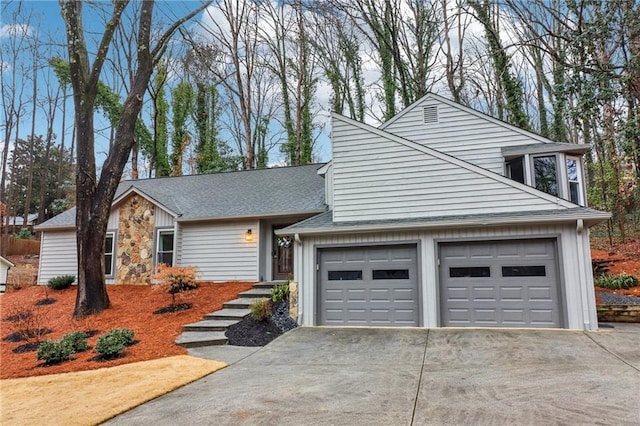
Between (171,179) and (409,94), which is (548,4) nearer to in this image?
(409,94)

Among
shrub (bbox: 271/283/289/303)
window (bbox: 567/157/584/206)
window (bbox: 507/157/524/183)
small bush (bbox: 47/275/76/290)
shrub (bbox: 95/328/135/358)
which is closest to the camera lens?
shrub (bbox: 95/328/135/358)

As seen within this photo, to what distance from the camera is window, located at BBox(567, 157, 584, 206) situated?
10.2 m

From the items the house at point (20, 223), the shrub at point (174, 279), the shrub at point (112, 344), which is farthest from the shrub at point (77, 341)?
the house at point (20, 223)

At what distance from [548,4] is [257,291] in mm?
13319

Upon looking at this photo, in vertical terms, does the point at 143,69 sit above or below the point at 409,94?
below

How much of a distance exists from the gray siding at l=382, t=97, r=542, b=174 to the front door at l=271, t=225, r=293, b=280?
4975mm

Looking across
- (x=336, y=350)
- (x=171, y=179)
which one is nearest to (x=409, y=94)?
(x=171, y=179)

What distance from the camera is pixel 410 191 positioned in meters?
8.75

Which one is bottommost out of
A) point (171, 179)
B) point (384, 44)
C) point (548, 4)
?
point (171, 179)

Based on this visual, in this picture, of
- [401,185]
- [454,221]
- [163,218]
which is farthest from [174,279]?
[454,221]

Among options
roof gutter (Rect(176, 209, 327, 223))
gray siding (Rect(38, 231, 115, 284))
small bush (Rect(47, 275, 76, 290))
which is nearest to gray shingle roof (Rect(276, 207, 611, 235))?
roof gutter (Rect(176, 209, 327, 223))

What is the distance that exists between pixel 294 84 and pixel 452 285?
18.8 meters

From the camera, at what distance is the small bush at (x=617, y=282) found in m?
10.4

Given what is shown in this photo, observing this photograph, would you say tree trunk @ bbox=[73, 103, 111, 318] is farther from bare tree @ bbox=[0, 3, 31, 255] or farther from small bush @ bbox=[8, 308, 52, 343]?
bare tree @ bbox=[0, 3, 31, 255]
